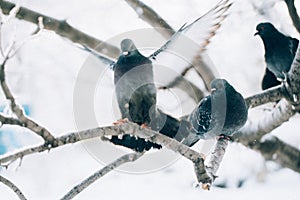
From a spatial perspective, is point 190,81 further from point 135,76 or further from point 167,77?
point 135,76

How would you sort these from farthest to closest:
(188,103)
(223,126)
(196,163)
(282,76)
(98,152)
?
(188,103) < (282,76) < (98,152) < (223,126) < (196,163)

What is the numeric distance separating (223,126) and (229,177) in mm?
1685

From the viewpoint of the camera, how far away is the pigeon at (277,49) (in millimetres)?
4613

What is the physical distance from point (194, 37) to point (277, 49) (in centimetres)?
118

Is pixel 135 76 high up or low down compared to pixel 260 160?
up

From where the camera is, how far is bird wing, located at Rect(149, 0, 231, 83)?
3871 millimetres

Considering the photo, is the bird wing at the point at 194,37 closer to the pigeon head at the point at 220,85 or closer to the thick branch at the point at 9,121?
the pigeon head at the point at 220,85

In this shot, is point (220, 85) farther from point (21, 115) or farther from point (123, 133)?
point (21, 115)

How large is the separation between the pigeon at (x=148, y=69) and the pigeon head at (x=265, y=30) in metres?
1.13

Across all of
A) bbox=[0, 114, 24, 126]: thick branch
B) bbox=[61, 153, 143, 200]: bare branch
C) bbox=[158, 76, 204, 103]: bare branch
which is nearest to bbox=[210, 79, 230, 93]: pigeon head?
bbox=[61, 153, 143, 200]: bare branch

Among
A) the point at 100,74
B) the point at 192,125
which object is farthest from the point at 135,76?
the point at 100,74

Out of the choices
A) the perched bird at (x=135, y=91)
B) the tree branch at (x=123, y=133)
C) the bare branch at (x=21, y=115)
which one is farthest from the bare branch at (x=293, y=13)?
the bare branch at (x=21, y=115)

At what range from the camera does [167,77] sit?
4.30 metres

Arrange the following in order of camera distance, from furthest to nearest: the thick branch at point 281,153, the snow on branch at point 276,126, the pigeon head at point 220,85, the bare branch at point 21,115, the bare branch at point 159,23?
the bare branch at point 159,23 → the thick branch at point 281,153 → the pigeon head at point 220,85 → the snow on branch at point 276,126 → the bare branch at point 21,115
